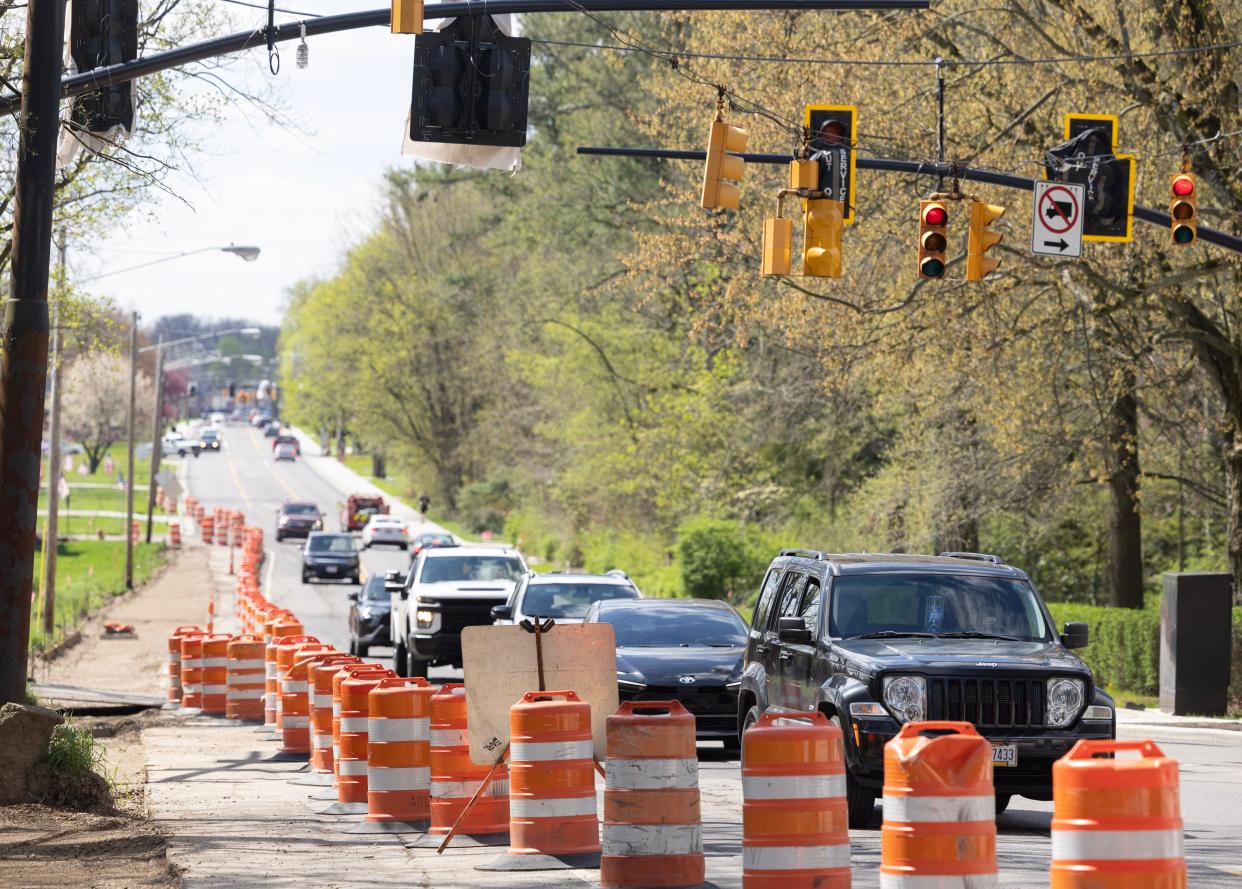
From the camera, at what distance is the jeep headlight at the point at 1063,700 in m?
12.0

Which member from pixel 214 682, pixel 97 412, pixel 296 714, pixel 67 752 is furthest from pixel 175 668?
pixel 97 412

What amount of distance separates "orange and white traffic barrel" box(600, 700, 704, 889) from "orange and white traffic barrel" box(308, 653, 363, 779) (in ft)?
19.2

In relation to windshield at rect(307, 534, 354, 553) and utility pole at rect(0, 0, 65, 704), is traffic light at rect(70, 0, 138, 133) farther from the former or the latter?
windshield at rect(307, 534, 354, 553)

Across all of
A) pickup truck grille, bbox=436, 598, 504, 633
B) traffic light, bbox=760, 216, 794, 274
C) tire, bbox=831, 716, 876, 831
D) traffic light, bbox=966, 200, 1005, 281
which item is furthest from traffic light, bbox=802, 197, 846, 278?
pickup truck grille, bbox=436, 598, 504, 633

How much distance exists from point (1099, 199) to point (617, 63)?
30.6 metres

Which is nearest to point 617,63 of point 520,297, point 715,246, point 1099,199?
point 715,246

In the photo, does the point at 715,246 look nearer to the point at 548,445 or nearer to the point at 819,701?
the point at 819,701

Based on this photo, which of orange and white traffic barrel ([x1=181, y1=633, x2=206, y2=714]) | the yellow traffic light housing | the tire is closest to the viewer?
the tire

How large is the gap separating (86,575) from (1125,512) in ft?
118

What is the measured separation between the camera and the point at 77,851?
1141cm

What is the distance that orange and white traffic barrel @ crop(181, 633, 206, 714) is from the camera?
24344 millimetres

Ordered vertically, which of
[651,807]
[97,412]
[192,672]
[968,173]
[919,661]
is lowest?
[192,672]

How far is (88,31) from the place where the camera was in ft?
47.7

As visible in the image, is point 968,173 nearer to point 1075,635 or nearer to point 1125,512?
point 1075,635
